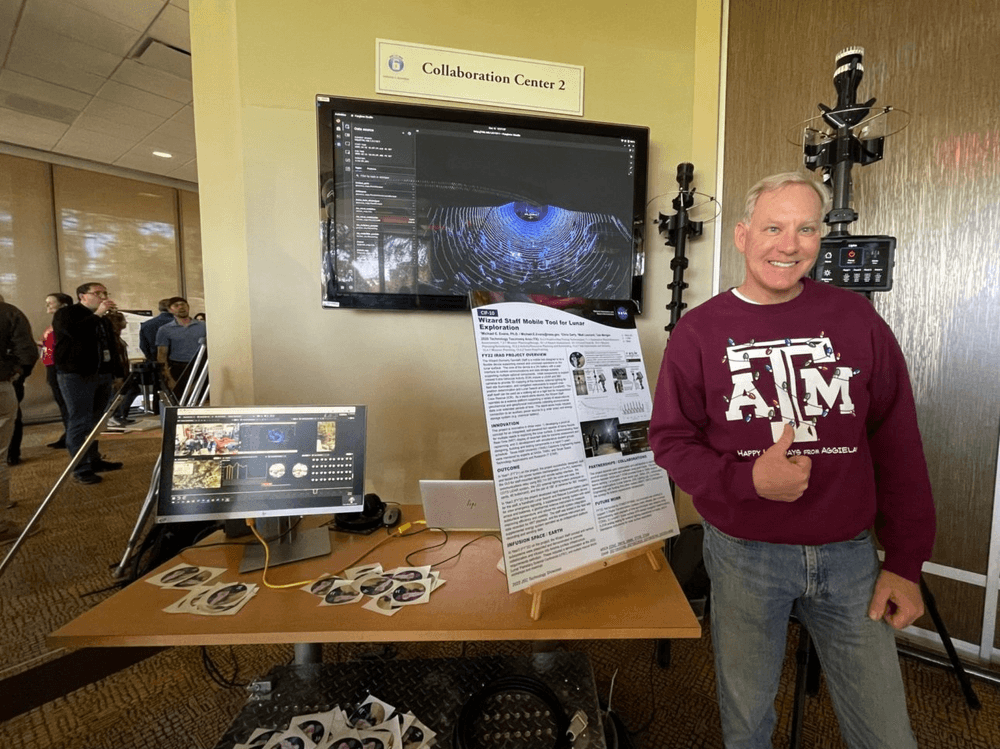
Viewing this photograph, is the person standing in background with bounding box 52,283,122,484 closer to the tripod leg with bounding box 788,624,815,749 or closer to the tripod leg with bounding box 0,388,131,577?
the tripod leg with bounding box 0,388,131,577

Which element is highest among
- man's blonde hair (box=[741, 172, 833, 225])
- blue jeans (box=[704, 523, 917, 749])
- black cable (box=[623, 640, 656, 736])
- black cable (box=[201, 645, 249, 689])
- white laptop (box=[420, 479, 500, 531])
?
man's blonde hair (box=[741, 172, 833, 225])

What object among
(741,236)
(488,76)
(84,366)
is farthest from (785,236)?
(84,366)

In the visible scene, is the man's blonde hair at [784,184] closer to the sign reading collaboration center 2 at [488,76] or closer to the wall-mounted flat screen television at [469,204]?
the wall-mounted flat screen television at [469,204]

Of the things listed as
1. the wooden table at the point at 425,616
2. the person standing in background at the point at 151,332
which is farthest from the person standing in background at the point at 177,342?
the wooden table at the point at 425,616

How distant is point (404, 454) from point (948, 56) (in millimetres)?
2623

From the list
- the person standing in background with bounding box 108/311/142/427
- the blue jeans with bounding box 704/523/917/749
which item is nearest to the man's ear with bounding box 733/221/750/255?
the blue jeans with bounding box 704/523/917/749

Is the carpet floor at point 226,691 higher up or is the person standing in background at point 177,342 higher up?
the person standing in background at point 177,342

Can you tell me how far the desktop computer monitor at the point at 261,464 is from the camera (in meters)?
1.16

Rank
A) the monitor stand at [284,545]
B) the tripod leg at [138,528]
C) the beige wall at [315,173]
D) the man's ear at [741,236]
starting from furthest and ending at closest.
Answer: the tripod leg at [138,528] → the beige wall at [315,173] → the monitor stand at [284,545] → the man's ear at [741,236]

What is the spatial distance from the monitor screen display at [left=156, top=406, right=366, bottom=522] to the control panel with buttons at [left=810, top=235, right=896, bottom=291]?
1482 millimetres

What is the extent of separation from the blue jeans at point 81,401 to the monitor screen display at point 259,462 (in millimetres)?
3239

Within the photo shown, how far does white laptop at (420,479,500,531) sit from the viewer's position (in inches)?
48.7

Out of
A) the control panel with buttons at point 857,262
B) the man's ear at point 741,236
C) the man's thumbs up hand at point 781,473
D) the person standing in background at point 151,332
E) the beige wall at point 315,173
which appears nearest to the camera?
the man's thumbs up hand at point 781,473

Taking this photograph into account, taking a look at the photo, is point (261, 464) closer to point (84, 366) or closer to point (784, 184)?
point (784, 184)
